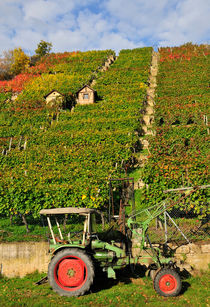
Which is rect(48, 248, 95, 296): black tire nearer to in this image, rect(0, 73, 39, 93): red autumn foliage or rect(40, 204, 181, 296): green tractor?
rect(40, 204, 181, 296): green tractor

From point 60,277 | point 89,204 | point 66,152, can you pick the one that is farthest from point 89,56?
point 60,277

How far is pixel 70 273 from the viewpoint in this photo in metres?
7.11

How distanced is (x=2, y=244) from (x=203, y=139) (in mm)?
15170

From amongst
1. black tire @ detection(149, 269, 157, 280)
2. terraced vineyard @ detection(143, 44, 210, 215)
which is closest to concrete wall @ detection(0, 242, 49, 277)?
black tire @ detection(149, 269, 157, 280)

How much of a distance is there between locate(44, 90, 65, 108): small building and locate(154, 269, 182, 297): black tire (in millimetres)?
26606

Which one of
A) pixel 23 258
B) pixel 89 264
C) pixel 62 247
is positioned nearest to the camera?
pixel 89 264

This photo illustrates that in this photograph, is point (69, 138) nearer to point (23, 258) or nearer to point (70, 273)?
point (23, 258)

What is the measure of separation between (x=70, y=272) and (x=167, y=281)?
2.78 meters

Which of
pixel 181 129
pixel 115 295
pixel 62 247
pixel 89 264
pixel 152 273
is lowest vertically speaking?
pixel 115 295

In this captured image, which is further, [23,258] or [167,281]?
[23,258]

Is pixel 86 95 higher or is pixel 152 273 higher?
pixel 86 95

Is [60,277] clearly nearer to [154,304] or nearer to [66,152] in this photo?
[154,304]

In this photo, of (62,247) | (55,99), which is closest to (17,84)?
(55,99)

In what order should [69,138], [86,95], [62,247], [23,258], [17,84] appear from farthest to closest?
[17,84], [86,95], [69,138], [23,258], [62,247]
